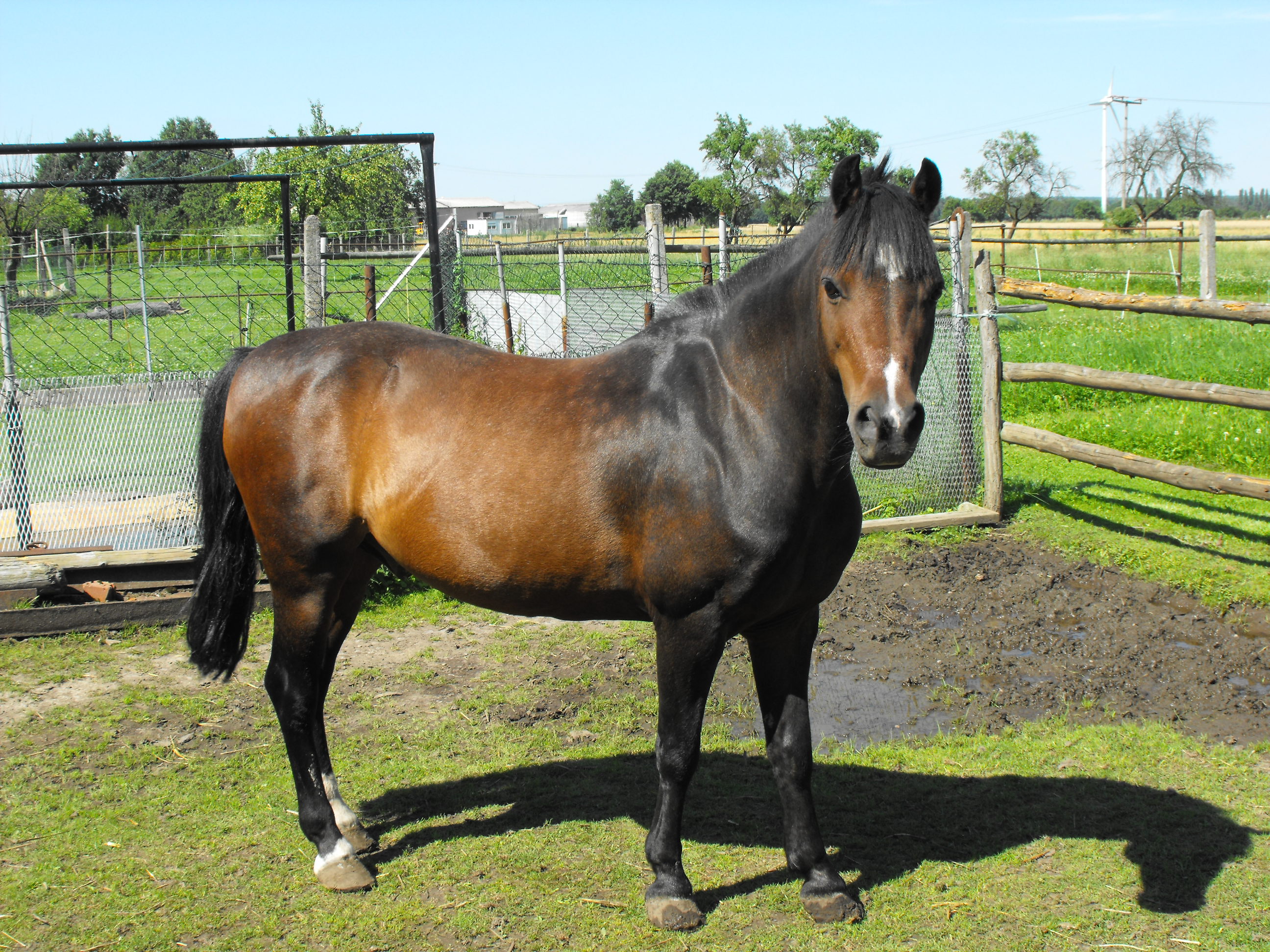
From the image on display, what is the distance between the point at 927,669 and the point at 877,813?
1439mm

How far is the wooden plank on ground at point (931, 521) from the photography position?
680 centimetres

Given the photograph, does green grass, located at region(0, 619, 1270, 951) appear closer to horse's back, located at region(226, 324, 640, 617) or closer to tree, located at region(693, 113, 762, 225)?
horse's back, located at region(226, 324, 640, 617)

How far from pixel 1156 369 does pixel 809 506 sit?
32.7 feet

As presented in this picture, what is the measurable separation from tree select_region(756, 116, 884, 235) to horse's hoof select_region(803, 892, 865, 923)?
114 ft

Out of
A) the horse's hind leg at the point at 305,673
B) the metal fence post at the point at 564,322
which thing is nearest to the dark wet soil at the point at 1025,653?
the horse's hind leg at the point at 305,673

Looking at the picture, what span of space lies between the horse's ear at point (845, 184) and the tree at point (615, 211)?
6021 cm

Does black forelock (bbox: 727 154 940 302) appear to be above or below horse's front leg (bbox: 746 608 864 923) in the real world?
above

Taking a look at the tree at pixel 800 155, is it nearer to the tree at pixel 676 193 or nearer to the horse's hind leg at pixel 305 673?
the tree at pixel 676 193

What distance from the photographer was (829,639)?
5.11m

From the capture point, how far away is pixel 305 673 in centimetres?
324

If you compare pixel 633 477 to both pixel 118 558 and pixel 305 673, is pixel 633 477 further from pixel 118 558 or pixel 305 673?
pixel 118 558

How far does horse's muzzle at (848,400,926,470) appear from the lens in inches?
84.8

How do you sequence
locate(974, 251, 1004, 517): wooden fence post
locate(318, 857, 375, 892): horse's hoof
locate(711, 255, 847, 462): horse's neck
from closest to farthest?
locate(711, 255, 847, 462): horse's neck < locate(318, 857, 375, 892): horse's hoof < locate(974, 251, 1004, 517): wooden fence post

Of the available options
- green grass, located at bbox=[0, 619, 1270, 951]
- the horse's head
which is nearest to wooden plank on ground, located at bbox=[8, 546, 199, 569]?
green grass, located at bbox=[0, 619, 1270, 951]
